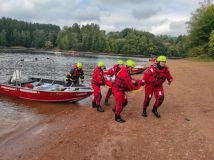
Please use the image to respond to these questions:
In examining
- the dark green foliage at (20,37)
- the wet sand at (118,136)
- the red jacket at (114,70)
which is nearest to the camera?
the wet sand at (118,136)

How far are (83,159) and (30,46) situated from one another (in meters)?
129

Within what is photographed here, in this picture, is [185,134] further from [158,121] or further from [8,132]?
[8,132]

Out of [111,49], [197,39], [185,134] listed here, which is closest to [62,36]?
[111,49]

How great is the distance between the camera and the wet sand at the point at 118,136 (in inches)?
264

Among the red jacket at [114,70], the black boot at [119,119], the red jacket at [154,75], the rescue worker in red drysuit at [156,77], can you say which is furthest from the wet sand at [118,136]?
the red jacket at [114,70]

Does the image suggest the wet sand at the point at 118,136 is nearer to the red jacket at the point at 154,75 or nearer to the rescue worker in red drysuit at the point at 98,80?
the rescue worker in red drysuit at the point at 98,80

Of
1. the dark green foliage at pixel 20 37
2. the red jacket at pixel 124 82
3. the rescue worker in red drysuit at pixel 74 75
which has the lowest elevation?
the rescue worker in red drysuit at pixel 74 75

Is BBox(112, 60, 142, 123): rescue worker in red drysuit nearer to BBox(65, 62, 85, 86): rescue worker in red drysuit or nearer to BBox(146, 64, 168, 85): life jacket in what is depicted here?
BBox(146, 64, 168, 85): life jacket

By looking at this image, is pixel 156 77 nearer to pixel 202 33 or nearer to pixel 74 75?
pixel 74 75

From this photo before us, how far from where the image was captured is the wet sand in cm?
671

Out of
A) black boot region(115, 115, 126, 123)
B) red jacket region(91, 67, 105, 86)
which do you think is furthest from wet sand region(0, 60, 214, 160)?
red jacket region(91, 67, 105, 86)

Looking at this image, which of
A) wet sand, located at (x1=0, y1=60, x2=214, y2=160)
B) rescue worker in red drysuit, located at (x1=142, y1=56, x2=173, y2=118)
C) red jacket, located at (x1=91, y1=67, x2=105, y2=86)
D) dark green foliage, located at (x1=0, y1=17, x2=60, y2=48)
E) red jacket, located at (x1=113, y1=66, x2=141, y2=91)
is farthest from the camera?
dark green foliage, located at (x1=0, y1=17, x2=60, y2=48)

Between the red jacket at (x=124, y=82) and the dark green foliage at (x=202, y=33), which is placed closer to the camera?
the red jacket at (x=124, y=82)

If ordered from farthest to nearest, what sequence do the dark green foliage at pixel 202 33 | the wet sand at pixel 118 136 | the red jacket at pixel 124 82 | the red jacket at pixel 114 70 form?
the dark green foliage at pixel 202 33
the red jacket at pixel 114 70
the red jacket at pixel 124 82
the wet sand at pixel 118 136
